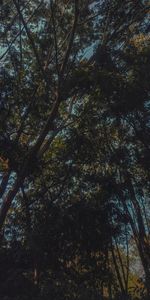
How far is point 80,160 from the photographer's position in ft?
30.3

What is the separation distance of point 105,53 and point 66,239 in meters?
3.61

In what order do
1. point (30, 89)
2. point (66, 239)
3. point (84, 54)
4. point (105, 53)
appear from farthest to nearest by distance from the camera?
1. point (84, 54)
2. point (105, 53)
3. point (30, 89)
4. point (66, 239)

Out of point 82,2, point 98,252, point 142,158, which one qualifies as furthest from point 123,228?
point 82,2

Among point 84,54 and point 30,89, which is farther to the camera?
point 84,54

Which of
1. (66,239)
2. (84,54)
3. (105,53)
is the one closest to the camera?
(66,239)

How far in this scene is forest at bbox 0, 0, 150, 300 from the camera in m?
8.38

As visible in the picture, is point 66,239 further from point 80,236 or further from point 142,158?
point 142,158

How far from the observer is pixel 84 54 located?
35.4 ft

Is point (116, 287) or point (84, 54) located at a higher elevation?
point (84, 54)

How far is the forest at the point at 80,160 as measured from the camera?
838 centimetres

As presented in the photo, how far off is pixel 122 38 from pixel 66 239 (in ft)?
13.6

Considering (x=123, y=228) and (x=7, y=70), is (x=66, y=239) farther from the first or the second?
(x=7, y=70)

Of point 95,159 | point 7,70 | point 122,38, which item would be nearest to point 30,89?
point 7,70

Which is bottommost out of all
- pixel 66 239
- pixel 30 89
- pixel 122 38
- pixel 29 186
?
pixel 66 239
